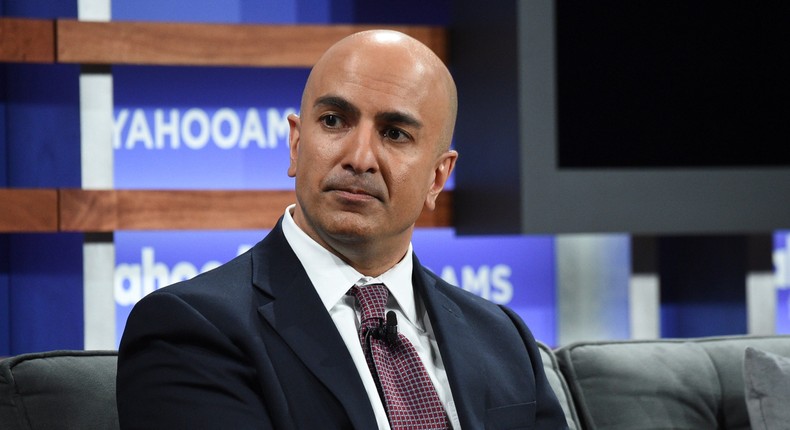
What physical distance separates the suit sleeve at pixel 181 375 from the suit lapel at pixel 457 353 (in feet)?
1.05

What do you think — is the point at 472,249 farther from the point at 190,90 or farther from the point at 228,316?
the point at 228,316

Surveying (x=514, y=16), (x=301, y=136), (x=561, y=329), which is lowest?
(x=561, y=329)

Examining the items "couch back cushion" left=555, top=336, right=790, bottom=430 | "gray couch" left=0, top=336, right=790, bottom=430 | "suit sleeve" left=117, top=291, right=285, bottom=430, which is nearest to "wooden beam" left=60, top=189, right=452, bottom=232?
"gray couch" left=0, top=336, right=790, bottom=430

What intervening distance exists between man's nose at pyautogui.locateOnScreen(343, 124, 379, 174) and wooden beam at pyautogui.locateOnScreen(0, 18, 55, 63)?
50.1 inches

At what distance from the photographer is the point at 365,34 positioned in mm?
1676

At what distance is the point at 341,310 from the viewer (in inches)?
64.2

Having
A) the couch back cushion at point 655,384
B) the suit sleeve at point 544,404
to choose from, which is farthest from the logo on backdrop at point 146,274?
the suit sleeve at point 544,404

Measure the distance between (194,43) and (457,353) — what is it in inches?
51.5

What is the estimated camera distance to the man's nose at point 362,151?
1.56m

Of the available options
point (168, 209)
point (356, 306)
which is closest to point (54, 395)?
point (356, 306)

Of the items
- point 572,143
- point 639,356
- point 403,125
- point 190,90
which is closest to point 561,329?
point 572,143

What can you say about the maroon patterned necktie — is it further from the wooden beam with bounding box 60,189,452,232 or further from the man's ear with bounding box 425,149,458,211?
the wooden beam with bounding box 60,189,452,232

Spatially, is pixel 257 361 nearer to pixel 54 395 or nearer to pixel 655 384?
pixel 54 395

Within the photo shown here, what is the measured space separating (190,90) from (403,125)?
1344 millimetres
